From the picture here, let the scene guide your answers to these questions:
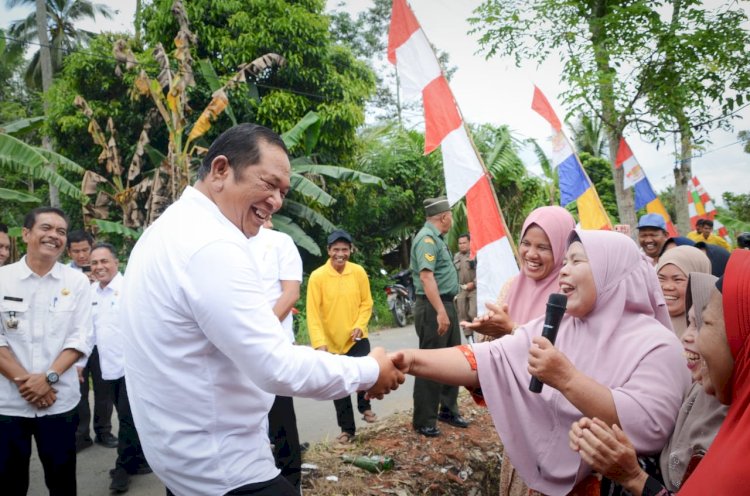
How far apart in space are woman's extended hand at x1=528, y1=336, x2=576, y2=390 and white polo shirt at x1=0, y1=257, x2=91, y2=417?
2657 millimetres

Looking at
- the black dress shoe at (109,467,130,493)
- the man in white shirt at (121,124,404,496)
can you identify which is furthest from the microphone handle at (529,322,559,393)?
the black dress shoe at (109,467,130,493)

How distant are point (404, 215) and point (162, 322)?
14225mm

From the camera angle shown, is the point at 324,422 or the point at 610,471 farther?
the point at 324,422

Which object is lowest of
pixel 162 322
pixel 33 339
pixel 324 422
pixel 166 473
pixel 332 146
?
pixel 324 422

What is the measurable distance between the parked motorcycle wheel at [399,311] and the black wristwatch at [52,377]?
9.40 metres

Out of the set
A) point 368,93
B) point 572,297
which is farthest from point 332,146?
point 572,297

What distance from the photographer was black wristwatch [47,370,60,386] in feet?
9.84

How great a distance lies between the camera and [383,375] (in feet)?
7.18

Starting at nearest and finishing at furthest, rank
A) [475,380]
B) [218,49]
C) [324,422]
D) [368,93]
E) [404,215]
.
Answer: [475,380] → [324,422] → [218,49] → [368,93] → [404,215]

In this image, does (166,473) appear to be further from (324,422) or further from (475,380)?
(324,422)

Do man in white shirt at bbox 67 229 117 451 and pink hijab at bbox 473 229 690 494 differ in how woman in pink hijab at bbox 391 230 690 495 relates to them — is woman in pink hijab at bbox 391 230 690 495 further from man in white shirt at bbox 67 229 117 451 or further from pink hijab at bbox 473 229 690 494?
man in white shirt at bbox 67 229 117 451

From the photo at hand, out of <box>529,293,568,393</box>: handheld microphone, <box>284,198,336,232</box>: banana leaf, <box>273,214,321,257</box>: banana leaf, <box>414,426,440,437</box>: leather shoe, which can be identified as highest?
<box>284,198,336,232</box>: banana leaf

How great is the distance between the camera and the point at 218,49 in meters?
12.2

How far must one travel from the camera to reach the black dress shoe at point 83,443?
4973 mm
